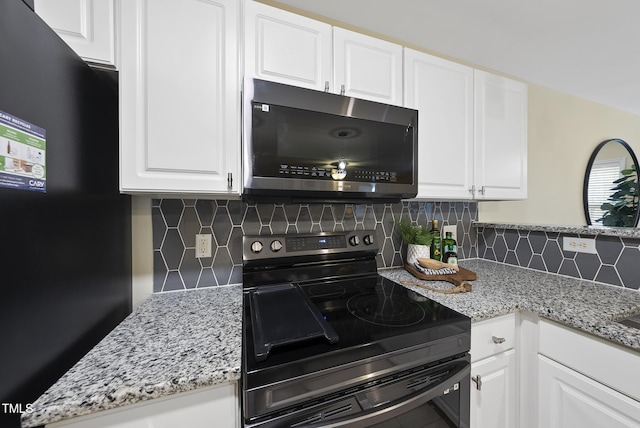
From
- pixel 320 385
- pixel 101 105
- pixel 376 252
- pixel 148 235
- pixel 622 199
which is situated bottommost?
pixel 320 385

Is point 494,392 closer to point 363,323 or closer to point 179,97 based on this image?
point 363,323

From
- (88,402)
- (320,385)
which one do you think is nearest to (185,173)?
(88,402)

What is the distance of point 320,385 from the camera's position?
688 millimetres

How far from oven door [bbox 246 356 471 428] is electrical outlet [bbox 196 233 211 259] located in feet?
2.79

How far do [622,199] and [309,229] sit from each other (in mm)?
3669

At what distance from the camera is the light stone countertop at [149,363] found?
556 millimetres

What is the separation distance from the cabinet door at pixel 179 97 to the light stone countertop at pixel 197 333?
1.65ft

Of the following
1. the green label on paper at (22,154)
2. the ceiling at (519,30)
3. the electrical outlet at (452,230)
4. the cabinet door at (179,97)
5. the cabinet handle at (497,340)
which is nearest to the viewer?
the green label on paper at (22,154)

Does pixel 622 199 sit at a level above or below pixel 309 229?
above

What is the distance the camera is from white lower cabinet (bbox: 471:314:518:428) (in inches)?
39.3

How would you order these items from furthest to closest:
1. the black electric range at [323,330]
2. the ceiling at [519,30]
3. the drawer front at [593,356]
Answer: the ceiling at [519,30]
the drawer front at [593,356]
the black electric range at [323,330]

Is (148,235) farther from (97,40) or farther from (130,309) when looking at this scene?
(97,40)

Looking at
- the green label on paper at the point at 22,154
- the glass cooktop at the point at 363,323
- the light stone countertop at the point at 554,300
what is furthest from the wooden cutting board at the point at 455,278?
the green label on paper at the point at 22,154

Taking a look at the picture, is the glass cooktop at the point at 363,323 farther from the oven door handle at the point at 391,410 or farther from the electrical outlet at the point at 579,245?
the electrical outlet at the point at 579,245
